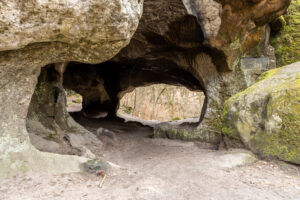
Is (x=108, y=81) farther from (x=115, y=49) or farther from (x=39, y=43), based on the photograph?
(x=39, y=43)

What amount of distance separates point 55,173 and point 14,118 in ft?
2.48

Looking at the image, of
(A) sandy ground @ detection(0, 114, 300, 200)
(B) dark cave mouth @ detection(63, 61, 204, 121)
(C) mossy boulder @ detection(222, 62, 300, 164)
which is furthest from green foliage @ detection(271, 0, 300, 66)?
(A) sandy ground @ detection(0, 114, 300, 200)

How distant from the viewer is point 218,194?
71.6 inches

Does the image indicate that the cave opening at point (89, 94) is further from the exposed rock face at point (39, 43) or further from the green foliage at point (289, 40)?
the green foliage at point (289, 40)

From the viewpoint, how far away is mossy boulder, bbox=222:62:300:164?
244cm

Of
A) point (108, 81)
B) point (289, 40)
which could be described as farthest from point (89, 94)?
point (289, 40)

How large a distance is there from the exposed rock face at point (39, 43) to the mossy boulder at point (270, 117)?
2187mm

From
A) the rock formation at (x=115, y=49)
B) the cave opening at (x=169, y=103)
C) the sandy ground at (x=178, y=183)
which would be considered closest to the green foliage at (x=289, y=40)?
the rock formation at (x=115, y=49)

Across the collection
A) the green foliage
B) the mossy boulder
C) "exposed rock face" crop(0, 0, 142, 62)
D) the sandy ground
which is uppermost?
the green foliage

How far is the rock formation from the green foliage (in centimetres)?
42

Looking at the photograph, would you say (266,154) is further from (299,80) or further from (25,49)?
(25,49)

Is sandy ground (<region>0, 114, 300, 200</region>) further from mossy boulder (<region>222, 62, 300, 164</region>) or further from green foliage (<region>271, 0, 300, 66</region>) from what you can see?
green foliage (<region>271, 0, 300, 66</region>)

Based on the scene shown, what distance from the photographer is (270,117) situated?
8.71 feet

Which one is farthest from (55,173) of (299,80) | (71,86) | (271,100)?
(71,86)
